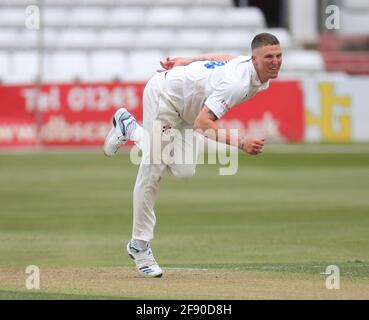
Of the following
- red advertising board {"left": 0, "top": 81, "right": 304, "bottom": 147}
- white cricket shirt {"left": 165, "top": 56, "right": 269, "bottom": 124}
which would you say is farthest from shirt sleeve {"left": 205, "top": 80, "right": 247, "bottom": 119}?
red advertising board {"left": 0, "top": 81, "right": 304, "bottom": 147}

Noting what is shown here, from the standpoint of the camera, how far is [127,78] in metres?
28.3

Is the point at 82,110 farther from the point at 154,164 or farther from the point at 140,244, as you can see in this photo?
the point at 154,164

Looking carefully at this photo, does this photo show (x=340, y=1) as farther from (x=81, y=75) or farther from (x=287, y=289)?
(x=287, y=289)

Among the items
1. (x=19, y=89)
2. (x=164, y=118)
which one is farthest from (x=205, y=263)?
(x=19, y=89)

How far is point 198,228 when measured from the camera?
14.3 metres

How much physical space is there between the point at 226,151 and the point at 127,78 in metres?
5.43

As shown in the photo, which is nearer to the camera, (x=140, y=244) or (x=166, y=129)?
(x=166, y=129)

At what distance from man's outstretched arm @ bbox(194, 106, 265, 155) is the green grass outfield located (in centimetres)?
110

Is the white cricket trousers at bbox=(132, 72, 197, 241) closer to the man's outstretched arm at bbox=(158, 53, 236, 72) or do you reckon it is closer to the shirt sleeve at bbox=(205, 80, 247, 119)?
the man's outstretched arm at bbox=(158, 53, 236, 72)

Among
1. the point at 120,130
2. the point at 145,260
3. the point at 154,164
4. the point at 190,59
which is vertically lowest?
the point at 145,260

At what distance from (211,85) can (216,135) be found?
580 mm

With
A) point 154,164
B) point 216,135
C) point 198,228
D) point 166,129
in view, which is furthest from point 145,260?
point 198,228

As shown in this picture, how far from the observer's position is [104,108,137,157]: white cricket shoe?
965 cm

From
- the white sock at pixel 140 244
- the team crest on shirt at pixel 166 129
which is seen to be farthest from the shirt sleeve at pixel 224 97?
the white sock at pixel 140 244
